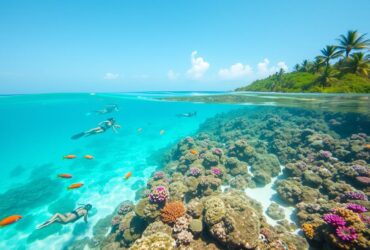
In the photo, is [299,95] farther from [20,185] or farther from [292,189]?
[20,185]

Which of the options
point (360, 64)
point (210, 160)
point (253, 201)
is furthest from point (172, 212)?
point (360, 64)

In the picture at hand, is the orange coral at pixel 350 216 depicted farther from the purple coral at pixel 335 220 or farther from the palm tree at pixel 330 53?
the palm tree at pixel 330 53

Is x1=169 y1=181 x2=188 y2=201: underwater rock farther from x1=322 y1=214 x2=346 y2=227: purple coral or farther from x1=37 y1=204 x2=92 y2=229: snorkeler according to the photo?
x1=322 y1=214 x2=346 y2=227: purple coral

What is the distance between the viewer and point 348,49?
24172 millimetres

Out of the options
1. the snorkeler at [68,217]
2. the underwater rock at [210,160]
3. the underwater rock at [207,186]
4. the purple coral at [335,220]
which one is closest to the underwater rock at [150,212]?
the underwater rock at [207,186]

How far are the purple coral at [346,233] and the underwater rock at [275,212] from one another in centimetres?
309

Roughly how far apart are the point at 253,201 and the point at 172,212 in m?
4.23

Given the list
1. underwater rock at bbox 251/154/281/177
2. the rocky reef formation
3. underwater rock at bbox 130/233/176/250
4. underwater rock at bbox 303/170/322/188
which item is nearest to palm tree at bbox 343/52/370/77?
the rocky reef formation

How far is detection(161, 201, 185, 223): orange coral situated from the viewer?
→ 5.70 m

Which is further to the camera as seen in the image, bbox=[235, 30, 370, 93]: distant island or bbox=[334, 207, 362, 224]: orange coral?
bbox=[235, 30, 370, 93]: distant island

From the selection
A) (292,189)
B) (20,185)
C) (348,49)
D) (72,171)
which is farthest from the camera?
(348,49)

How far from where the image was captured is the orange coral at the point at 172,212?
18.7 feet

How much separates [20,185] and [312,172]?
2246 centimetres

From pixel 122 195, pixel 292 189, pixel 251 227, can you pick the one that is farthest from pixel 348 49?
pixel 122 195
